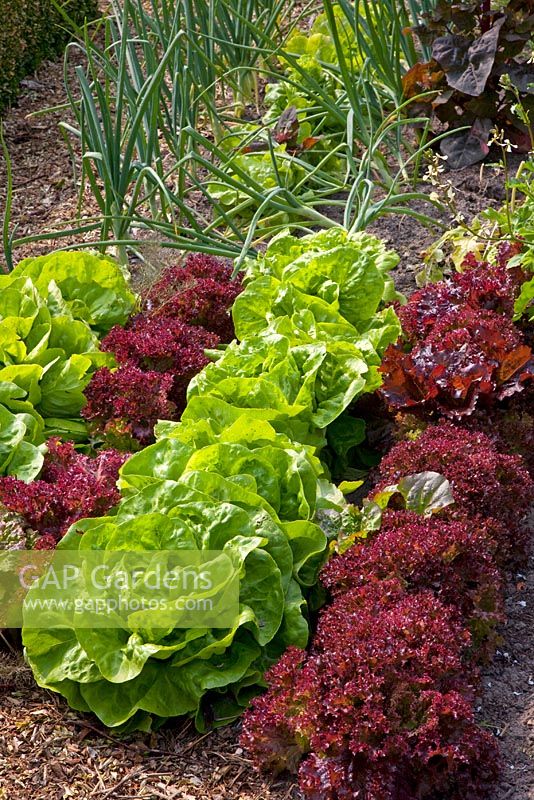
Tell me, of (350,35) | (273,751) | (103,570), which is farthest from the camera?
(350,35)

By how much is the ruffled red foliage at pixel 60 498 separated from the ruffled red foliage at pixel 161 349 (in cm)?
42

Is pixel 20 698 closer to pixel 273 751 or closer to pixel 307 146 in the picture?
pixel 273 751

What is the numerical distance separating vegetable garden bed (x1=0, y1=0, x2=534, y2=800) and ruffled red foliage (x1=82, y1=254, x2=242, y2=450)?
Result: 1 centimetres

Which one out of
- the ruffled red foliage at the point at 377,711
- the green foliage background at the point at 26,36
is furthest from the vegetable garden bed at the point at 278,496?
the green foliage background at the point at 26,36

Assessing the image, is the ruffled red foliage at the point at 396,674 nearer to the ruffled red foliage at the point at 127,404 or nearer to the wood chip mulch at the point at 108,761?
the wood chip mulch at the point at 108,761

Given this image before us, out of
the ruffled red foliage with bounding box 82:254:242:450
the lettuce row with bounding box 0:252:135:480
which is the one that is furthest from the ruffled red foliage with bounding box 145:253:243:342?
the lettuce row with bounding box 0:252:135:480

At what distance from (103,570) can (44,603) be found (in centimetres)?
19

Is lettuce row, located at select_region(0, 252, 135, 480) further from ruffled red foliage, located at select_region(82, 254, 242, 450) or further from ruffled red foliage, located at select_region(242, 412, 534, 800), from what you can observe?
ruffled red foliage, located at select_region(242, 412, 534, 800)

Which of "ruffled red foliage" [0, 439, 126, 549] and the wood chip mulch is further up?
"ruffled red foliage" [0, 439, 126, 549]

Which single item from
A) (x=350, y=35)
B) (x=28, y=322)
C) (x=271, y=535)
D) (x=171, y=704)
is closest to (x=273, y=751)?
(x=171, y=704)

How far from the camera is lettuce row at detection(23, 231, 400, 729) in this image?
8.71ft

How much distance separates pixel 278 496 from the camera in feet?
9.71

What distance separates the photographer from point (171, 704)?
2656 mm

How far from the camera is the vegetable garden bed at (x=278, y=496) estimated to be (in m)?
2.50
